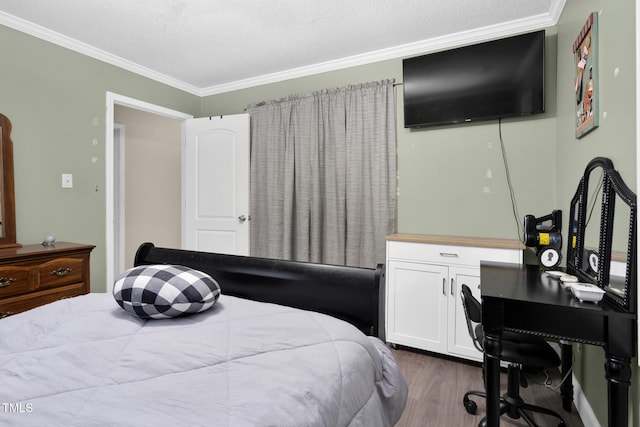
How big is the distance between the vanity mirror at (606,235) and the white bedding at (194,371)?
0.88 meters

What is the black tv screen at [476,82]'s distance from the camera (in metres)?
2.46

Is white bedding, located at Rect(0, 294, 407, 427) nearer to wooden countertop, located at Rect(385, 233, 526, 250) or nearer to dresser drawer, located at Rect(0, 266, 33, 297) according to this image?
dresser drawer, located at Rect(0, 266, 33, 297)

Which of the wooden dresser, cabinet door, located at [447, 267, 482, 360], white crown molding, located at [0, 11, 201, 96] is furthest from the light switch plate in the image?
cabinet door, located at [447, 267, 482, 360]

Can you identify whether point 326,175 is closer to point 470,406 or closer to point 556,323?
point 470,406

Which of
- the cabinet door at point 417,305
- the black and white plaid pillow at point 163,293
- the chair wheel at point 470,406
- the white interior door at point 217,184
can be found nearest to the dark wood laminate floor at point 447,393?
the chair wheel at point 470,406

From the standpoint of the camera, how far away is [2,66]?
2.43 m

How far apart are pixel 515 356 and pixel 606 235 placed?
0.64 metres

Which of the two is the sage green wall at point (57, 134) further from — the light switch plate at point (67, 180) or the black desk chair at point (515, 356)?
the black desk chair at point (515, 356)

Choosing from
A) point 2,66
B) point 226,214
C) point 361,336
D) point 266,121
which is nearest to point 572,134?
point 361,336

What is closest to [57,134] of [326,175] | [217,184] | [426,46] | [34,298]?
[34,298]

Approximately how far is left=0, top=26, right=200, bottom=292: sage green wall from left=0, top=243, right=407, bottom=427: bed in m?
1.69

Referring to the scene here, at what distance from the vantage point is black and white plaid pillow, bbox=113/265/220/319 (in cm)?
123

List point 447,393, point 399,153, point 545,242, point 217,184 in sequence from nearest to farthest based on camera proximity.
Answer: point 545,242, point 447,393, point 399,153, point 217,184

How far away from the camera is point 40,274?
7.47 feet
